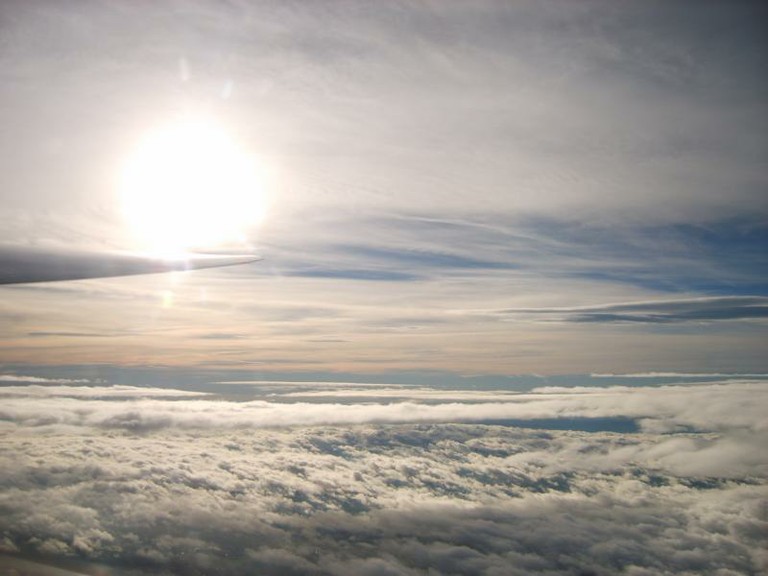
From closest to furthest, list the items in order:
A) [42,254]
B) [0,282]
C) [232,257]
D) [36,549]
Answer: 1. [0,282]
2. [42,254]
3. [232,257]
4. [36,549]

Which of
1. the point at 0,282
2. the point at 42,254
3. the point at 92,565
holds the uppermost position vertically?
the point at 42,254

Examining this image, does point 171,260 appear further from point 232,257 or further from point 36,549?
point 36,549

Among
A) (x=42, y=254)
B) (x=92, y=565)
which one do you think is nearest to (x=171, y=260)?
(x=42, y=254)

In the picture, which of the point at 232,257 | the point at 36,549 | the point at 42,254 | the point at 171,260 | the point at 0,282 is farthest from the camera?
the point at 36,549

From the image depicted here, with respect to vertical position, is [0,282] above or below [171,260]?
below

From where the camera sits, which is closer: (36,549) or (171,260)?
(171,260)

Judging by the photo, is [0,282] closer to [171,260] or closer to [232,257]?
[171,260]
